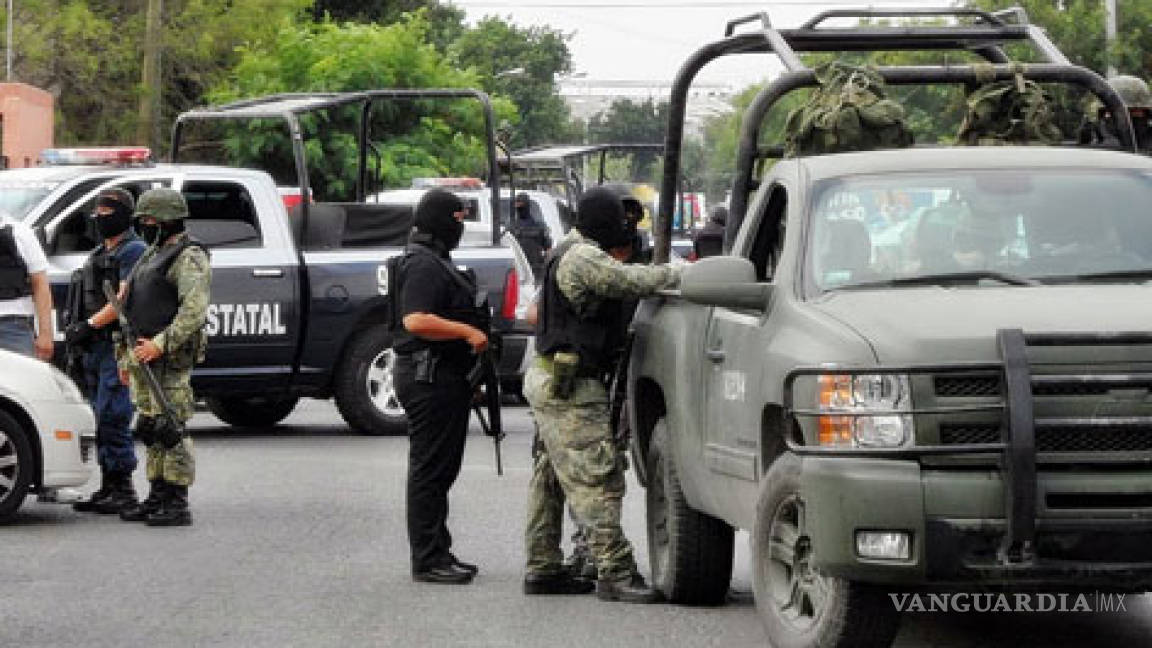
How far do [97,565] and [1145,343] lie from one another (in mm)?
5748

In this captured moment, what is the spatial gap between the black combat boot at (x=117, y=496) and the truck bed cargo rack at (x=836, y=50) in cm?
429

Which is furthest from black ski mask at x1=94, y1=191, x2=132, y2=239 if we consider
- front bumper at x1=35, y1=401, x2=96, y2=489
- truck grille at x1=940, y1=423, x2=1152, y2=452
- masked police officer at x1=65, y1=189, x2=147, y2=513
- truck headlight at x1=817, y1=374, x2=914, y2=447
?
truck grille at x1=940, y1=423, x2=1152, y2=452

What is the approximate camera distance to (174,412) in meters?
13.3

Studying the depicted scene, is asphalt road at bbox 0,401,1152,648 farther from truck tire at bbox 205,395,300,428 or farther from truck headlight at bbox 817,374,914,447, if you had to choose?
truck tire at bbox 205,395,300,428

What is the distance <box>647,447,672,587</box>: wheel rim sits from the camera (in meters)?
10.2

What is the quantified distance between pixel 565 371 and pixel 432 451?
1.06 meters

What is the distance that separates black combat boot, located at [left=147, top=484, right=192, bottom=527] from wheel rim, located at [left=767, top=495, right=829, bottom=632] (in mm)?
5697

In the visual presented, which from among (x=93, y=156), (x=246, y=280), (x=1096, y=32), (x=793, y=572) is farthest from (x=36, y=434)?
(x=1096, y=32)

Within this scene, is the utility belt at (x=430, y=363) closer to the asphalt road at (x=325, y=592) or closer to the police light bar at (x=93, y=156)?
the asphalt road at (x=325, y=592)

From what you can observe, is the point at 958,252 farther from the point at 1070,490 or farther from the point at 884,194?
the point at 1070,490

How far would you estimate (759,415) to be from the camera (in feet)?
27.8

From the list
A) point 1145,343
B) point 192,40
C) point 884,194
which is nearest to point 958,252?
point 884,194

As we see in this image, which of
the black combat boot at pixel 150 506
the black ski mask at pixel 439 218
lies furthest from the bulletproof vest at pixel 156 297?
the black ski mask at pixel 439 218

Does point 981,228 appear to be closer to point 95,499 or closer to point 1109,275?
point 1109,275
